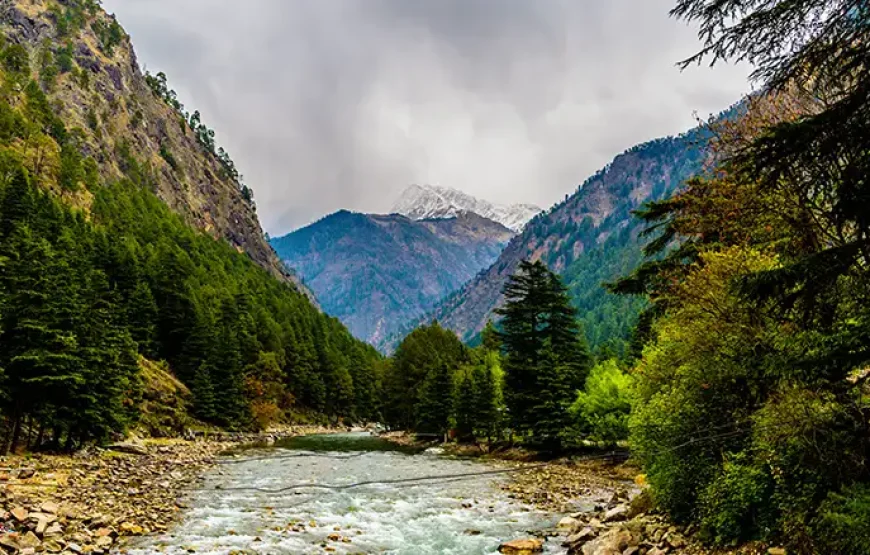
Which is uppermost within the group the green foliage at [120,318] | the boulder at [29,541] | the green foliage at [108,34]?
the green foliage at [108,34]

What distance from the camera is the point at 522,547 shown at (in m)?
16.3

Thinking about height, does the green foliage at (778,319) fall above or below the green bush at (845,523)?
above

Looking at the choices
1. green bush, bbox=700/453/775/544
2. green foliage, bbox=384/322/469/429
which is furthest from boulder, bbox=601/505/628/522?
green foliage, bbox=384/322/469/429

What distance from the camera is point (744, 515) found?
12312mm

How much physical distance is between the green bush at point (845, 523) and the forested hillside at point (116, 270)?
30.3 meters

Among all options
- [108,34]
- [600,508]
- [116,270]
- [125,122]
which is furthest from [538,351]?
[108,34]

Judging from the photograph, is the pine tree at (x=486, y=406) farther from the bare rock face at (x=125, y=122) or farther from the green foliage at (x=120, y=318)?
the bare rock face at (x=125, y=122)

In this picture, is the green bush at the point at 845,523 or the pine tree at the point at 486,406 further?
the pine tree at the point at 486,406

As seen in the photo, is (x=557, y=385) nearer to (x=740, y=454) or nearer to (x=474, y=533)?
(x=474, y=533)

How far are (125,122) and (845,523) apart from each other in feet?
555

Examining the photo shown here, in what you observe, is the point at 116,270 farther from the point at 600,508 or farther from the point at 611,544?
the point at 611,544

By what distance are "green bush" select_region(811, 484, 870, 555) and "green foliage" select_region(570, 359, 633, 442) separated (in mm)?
24922

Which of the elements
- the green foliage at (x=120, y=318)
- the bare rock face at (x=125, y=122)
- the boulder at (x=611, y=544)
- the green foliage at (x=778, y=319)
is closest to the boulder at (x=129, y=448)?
the green foliage at (x=120, y=318)

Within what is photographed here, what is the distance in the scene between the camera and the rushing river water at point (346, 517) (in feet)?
55.5
